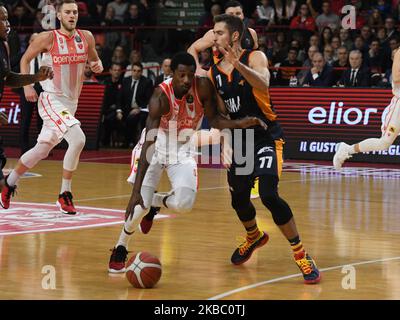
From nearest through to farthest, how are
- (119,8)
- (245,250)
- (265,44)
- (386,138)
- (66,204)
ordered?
1. (245,250)
2. (66,204)
3. (386,138)
4. (265,44)
5. (119,8)

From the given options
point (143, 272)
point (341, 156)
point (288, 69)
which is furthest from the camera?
point (288, 69)

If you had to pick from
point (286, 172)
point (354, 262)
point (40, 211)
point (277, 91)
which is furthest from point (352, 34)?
point (354, 262)

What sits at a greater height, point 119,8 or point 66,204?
point 119,8

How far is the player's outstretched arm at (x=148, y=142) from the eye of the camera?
7902 mm

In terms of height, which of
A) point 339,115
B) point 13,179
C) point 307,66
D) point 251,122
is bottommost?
point 13,179

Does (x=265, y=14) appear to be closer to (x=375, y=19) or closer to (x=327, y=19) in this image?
(x=327, y=19)

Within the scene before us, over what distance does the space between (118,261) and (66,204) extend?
133 inches

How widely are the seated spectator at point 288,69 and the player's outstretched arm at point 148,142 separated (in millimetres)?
11363

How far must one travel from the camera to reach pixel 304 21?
69.9ft

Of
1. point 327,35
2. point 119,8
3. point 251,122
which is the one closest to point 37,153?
point 251,122

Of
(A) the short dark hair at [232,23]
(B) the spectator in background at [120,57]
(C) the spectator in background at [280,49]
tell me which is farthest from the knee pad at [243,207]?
(B) the spectator in background at [120,57]

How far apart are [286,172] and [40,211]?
18.2 ft

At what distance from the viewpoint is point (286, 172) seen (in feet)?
53.3

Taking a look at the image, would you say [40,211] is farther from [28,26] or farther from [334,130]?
[28,26]
